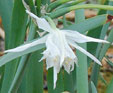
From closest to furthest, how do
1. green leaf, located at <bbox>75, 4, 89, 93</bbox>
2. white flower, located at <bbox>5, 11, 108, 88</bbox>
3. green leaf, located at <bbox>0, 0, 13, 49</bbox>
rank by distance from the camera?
white flower, located at <bbox>5, 11, 108, 88</bbox> < green leaf, located at <bbox>75, 4, 89, 93</bbox> < green leaf, located at <bbox>0, 0, 13, 49</bbox>

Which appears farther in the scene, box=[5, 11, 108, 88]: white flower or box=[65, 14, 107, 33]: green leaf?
box=[65, 14, 107, 33]: green leaf

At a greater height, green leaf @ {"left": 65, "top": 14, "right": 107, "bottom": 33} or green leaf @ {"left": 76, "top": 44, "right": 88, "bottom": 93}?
green leaf @ {"left": 65, "top": 14, "right": 107, "bottom": 33}

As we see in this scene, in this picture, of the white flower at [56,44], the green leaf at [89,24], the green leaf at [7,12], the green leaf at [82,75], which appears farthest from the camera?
the green leaf at [7,12]

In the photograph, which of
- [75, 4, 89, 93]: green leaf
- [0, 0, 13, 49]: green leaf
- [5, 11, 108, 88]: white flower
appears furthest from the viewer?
[0, 0, 13, 49]: green leaf

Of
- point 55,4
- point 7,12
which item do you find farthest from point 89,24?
point 7,12

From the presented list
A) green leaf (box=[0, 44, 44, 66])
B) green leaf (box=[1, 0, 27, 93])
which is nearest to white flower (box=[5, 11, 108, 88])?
green leaf (box=[0, 44, 44, 66])

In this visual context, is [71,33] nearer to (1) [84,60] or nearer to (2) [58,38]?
(2) [58,38]

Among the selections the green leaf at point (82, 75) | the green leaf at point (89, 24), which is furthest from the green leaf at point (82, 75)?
the green leaf at point (89, 24)

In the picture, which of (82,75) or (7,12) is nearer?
(82,75)

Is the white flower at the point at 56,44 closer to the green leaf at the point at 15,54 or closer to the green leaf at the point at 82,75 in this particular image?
the green leaf at the point at 15,54

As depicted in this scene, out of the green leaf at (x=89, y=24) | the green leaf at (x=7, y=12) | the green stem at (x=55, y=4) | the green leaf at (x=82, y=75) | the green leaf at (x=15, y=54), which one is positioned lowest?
the green leaf at (x=82, y=75)

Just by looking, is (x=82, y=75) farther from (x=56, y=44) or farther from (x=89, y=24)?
(x=56, y=44)

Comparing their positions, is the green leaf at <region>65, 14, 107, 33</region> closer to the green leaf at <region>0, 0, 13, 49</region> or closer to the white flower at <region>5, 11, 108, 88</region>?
the white flower at <region>5, 11, 108, 88</region>
